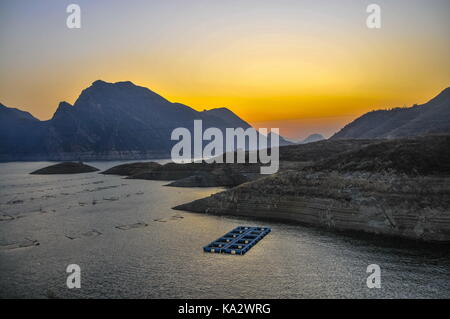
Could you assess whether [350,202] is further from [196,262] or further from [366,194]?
[196,262]

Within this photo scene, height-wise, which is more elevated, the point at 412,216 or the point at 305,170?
the point at 305,170

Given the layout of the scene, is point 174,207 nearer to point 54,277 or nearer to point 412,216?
point 54,277

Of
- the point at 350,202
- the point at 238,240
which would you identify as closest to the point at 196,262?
the point at 238,240

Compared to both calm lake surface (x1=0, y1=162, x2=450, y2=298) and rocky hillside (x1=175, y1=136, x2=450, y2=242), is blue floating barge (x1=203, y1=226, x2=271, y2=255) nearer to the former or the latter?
calm lake surface (x1=0, y1=162, x2=450, y2=298)

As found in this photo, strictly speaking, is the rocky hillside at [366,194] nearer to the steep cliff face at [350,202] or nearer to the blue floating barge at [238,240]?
the steep cliff face at [350,202]
